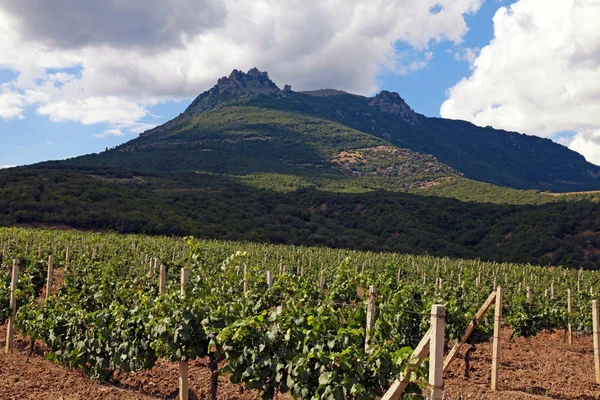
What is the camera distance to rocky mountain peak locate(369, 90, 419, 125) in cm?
17875

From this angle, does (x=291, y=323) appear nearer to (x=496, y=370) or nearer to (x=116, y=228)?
(x=496, y=370)

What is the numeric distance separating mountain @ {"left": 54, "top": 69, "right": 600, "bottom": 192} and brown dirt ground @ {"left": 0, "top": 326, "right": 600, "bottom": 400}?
251 ft

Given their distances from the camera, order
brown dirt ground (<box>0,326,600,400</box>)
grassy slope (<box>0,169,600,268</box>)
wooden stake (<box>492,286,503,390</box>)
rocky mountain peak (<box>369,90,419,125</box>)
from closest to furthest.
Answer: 1. brown dirt ground (<box>0,326,600,400</box>)
2. wooden stake (<box>492,286,503,390</box>)
3. grassy slope (<box>0,169,600,268</box>)
4. rocky mountain peak (<box>369,90,419,125</box>)

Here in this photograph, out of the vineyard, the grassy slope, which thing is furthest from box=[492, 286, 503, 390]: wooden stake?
the grassy slope

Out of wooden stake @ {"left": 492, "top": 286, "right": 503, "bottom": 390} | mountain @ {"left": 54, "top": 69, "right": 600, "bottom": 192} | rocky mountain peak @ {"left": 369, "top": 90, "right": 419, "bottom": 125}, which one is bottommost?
wooden stake @ {"left": 492, "top": 286, "right": 503, "bottom": 390}

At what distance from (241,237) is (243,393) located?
3678 centimetres

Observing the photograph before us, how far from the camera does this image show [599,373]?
8.44 m

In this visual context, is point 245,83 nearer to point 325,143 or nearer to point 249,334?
point 325,143

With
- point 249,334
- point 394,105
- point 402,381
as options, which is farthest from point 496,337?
point 394,105

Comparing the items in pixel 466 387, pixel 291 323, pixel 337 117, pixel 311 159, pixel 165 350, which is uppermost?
pixel 337 117

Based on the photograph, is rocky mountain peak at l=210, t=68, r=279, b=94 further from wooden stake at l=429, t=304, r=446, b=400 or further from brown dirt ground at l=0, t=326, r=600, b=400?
wooden stake at l=429, t=304, r=446, b=400

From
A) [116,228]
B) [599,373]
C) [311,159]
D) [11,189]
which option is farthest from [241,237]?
[311,159]

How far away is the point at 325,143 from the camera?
115 metres

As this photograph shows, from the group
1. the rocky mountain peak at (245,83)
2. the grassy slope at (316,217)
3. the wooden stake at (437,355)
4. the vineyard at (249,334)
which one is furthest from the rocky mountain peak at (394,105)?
the wooden stake at (437,355)
